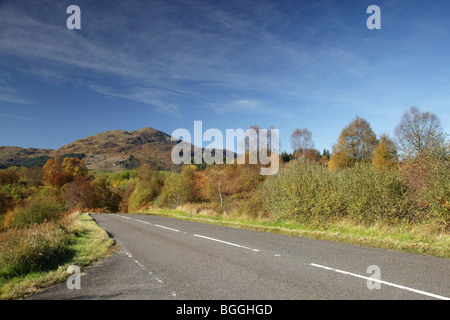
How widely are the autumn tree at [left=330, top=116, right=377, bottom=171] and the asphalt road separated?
132 ft

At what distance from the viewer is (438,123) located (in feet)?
133

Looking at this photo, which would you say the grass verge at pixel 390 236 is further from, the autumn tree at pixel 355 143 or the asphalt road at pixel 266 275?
the autumn tree at pixel 355 143

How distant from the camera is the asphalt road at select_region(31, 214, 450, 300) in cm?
497

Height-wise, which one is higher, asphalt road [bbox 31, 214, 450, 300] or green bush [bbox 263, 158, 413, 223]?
green bush [bbox 263, 158, 413, 223]

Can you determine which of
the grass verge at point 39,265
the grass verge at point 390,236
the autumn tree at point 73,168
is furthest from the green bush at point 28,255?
the autumn tree at point 73,168

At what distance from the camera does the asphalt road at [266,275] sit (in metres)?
4.97

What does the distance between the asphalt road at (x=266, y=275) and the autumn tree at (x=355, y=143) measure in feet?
132

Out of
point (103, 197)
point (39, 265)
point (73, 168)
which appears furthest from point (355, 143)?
point (73, 168)

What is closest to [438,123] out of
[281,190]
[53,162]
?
[281,190]

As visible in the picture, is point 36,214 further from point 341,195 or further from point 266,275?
point 341,195

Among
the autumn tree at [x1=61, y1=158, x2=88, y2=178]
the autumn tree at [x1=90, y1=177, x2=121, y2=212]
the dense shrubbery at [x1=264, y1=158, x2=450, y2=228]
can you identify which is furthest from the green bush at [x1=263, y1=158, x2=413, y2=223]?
the autumn tree at [x1=61, y1=158, x2=88, y2=178]

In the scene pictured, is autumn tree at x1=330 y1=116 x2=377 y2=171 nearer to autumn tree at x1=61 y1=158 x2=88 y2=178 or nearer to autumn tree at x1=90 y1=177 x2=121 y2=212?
autumn tree at x1=90 y1=177 x2=121 y2=212

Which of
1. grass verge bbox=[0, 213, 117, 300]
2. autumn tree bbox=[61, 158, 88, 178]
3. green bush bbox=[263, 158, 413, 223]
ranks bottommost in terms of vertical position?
grass verge bbox=[0, 213, 117, 300]
